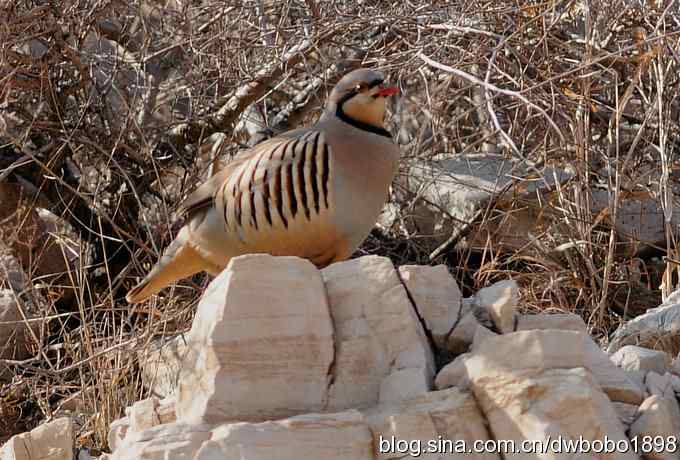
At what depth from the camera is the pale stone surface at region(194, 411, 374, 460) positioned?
3.35 m

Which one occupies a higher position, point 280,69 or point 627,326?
point 280,69

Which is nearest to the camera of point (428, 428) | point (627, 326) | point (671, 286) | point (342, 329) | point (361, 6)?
point (428, 428)

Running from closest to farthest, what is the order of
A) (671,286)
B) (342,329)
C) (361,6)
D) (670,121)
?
(342,329), (671,286), (670,121), (361,6)

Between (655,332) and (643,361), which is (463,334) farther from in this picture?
(655,332)

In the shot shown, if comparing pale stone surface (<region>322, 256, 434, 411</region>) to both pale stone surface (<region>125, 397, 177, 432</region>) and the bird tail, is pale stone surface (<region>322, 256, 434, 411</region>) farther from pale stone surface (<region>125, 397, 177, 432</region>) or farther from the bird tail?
the bird tail

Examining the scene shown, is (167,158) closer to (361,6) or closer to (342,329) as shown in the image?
(361,6)

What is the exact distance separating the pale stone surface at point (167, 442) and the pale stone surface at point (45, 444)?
3.74 feet

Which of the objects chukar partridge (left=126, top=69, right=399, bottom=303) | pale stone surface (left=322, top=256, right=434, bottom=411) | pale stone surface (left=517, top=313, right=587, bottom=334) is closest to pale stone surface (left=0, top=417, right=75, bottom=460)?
chukar partridge (left=126, top=69, right=399, bottom=303)

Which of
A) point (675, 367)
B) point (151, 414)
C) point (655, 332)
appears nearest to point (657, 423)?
point (675, 367)

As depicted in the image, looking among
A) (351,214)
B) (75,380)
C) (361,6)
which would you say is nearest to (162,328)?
(75,380)

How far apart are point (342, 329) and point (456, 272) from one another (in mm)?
2669

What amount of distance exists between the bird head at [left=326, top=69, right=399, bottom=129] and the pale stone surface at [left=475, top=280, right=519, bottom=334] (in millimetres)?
1420

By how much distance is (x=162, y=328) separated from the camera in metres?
5.86

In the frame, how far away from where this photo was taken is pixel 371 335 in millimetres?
3795
